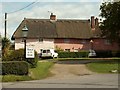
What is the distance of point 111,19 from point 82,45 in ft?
99.3

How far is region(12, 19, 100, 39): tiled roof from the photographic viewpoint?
7481 cm

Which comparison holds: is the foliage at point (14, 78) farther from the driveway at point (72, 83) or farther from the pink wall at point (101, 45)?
the pink wall at point (101, 45)

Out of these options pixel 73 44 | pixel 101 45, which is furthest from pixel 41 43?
pixel 101 45

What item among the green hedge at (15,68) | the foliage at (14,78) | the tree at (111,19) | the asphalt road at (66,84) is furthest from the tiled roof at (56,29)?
the asphalt road at (66,84)

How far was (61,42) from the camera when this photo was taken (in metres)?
74.9

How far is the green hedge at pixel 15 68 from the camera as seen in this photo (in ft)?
88.5

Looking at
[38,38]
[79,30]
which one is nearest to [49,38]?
[38,38]

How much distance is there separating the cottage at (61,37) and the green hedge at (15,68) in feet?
150

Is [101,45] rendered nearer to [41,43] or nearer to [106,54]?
[106,54]

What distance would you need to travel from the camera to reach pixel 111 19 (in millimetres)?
44719

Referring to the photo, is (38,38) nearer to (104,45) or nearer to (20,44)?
(20,44)

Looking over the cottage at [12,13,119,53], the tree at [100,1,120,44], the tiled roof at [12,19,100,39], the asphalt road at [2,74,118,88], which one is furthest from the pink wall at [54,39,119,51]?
the asphalt road at [2,74,118,88]

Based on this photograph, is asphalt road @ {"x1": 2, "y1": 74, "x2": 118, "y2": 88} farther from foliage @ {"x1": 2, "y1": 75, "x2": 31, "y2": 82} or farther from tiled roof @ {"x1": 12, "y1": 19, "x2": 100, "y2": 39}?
tiled roof @ {"x1": 12, "y1": 19, "x2": 100, "y2": 39}

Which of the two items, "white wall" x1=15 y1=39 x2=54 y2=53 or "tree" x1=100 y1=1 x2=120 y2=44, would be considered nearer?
"tree" x1=100 y1=1 x2=120 y2=44
